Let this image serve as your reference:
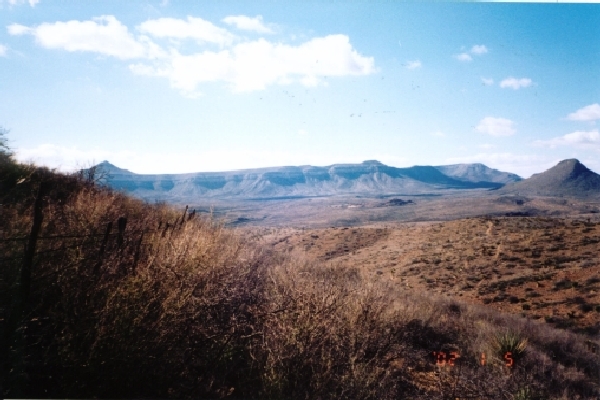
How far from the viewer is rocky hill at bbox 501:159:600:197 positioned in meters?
123

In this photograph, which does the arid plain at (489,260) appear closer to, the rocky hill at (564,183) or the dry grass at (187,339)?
the dry grass at (187,339)

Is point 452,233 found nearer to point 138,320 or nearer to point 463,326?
point 463,326

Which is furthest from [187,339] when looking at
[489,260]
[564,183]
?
[564,183]

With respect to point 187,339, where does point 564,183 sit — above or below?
above

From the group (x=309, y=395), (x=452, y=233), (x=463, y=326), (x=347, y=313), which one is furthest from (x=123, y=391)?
(x=452, y=233)

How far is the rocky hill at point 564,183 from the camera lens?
12300 centimetres

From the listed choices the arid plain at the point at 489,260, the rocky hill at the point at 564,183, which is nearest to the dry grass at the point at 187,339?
the arid plain at the point at 489,260

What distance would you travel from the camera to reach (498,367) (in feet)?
18.6

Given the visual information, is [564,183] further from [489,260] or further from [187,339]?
[187,339]

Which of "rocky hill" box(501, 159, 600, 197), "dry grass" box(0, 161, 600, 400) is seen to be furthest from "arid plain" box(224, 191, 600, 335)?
"rocky hill" box(501, 159, 600, 197)

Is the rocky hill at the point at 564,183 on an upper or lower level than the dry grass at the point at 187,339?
upper

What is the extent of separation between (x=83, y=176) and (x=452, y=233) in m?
26.9

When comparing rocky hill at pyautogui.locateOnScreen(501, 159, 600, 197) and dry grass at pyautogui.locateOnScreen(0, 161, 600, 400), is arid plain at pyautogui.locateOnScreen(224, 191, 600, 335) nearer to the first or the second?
dry grass at pyautogui.locateOnScreen(0, 161, 600, 400)

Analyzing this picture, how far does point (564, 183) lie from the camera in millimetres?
132500
